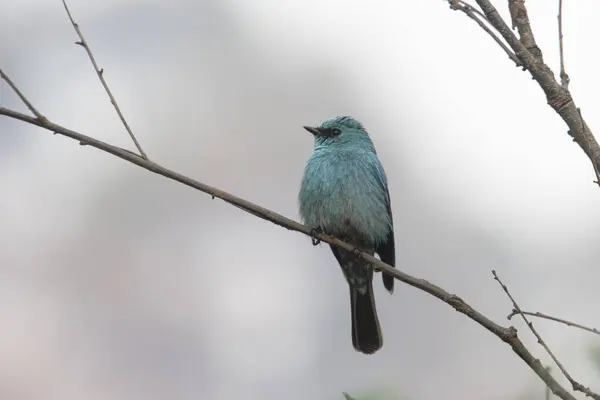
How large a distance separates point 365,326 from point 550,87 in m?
3.17

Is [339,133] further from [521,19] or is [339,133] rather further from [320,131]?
[521,19]

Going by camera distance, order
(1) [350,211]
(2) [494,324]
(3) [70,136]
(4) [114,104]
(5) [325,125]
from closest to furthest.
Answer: (2) [494,324]
(3) [70,136]
(4) [114,104]
(1) [350,211]
(5) [325,125]

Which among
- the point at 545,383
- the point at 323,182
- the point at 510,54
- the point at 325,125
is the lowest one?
the point at 545,383

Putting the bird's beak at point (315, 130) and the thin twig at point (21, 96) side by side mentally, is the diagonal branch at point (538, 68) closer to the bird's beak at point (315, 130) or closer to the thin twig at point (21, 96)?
the thin twig at point (21, 96)

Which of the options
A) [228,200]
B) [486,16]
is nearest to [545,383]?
[486,16]

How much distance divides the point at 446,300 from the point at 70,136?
1432mm

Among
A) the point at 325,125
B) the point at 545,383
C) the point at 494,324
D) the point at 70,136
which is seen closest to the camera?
the point at 545,383

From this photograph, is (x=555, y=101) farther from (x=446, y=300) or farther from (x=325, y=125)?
(x=325, y=125)

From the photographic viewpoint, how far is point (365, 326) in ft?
18.4

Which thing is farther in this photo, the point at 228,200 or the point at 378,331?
the point at 378,331

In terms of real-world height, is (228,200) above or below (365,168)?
below

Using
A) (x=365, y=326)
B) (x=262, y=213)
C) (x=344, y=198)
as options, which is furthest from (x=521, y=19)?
(x=365, y=326)

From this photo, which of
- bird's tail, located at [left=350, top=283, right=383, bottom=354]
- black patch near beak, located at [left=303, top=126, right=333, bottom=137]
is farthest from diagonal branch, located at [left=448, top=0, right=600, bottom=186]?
black patch near beak, located at [left=303, top=126, right=333, bottom=137]

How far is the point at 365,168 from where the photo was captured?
5.75 m
